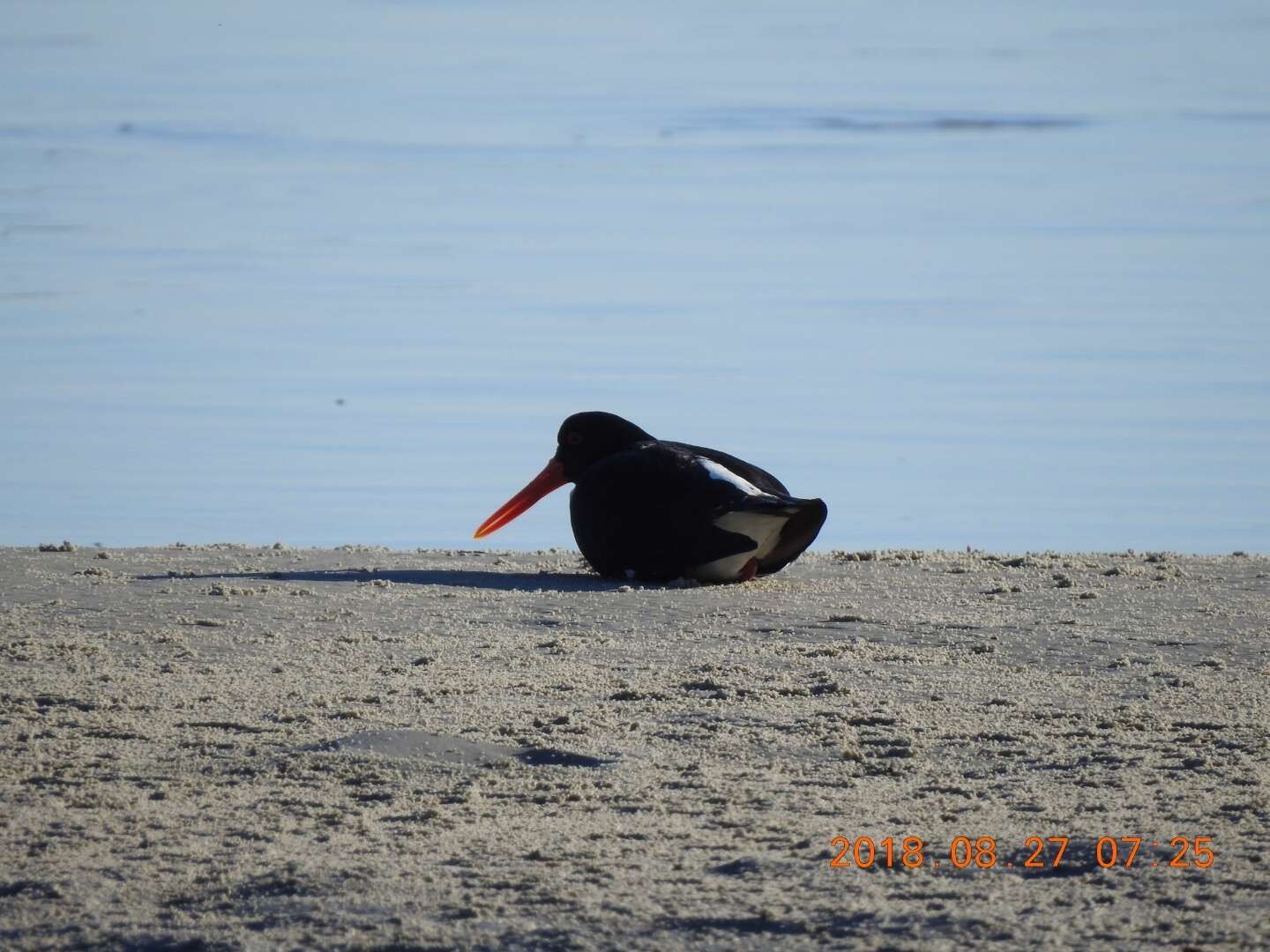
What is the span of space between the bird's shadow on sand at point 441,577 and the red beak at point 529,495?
708 millimetres

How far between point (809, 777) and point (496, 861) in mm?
1183

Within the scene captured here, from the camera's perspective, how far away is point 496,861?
4227mm

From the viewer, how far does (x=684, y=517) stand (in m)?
8.65

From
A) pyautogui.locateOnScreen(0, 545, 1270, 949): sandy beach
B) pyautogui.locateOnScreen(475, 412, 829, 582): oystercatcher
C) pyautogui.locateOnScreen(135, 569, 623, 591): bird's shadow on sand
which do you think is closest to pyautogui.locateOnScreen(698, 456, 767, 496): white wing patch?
pyautogui.locateOnScreen(475, 412, 829, 582): oystercatcher

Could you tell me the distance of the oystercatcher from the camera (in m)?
8.68

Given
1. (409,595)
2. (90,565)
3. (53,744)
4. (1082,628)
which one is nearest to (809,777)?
(53,744)

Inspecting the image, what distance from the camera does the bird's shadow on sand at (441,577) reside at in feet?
28.9

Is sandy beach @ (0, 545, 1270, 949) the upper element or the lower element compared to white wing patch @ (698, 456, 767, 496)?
lower

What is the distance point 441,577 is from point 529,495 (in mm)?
1250
